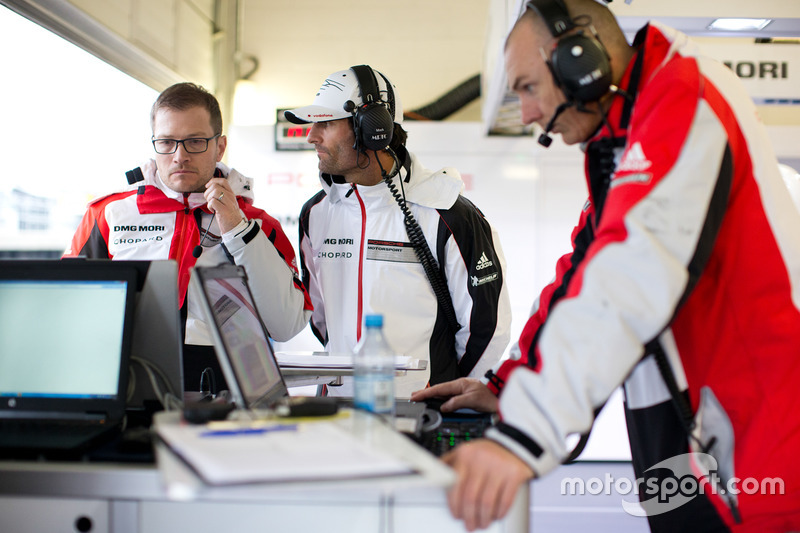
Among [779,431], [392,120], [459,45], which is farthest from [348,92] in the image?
[459,45]

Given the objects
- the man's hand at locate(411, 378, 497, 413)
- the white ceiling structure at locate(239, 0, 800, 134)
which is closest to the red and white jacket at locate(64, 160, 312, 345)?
the man's hand at locate(411, 378, 497, 413)

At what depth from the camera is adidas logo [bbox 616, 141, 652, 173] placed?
0.99 metres

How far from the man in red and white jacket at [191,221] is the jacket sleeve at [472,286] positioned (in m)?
0.57

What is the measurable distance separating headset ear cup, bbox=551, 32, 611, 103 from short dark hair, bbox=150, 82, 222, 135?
4.13ft

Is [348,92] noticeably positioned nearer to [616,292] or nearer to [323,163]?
[323,163]

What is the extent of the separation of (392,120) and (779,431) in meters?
1.60

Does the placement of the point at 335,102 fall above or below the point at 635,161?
above

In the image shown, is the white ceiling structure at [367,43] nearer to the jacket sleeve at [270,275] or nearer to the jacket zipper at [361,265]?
the jacket zipper at [361,265]

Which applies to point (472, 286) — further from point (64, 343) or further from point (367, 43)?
point (367, 43)

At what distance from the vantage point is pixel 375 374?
1.19 metres

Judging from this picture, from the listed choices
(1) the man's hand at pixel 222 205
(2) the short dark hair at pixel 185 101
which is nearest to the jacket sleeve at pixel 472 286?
(1) the man's hand at pixel 222 205

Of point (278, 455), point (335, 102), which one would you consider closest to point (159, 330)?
point (278, 455)

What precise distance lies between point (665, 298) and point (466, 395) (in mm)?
630

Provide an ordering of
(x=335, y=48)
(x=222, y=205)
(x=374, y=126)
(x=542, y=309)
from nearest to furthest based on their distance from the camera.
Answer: (x=542, y=309) < (x=222, y=205) < (x=374, y=126) < (x=335, y=48)
